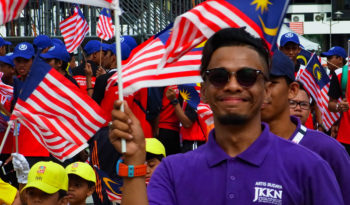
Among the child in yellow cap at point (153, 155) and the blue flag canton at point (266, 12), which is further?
the child in yellow cap at point (153, 155)

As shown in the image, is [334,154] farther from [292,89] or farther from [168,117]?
[168,117]

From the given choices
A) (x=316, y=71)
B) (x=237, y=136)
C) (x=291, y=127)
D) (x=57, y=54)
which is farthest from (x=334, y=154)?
(x=57, y=54)

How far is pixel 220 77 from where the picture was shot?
10.8 feet

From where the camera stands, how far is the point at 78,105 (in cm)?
539

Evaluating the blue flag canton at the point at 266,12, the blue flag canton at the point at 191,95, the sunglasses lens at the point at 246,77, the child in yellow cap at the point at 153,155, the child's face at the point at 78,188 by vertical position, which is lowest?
the child's face at the point at 78,188

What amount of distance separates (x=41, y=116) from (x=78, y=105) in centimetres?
27

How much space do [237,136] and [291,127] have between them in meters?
1.39

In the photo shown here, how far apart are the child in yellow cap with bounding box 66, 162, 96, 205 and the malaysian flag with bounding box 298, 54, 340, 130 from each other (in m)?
2.29

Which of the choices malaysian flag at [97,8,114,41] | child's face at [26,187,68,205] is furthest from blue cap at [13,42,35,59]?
child's face at [26,187,68,205]

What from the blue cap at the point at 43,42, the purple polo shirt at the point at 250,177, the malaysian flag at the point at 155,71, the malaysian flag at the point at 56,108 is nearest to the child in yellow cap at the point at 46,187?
the malaysian flag at the point at 56,108

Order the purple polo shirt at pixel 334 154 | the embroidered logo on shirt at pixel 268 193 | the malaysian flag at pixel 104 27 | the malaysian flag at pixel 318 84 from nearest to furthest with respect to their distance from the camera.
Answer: the embroidered logo on shirt at pixel 268 193, the purple polo shirt at pixel 334 154, the malaysian flag at pixel 318 84, the malaysian flag at pixel 104 27

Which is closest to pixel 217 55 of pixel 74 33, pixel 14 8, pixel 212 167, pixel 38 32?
pixel 212 167

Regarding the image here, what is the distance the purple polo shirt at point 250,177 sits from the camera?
312cm

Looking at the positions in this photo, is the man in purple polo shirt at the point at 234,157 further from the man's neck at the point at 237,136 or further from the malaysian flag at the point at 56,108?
the malaysian flag at the point at 56,108
